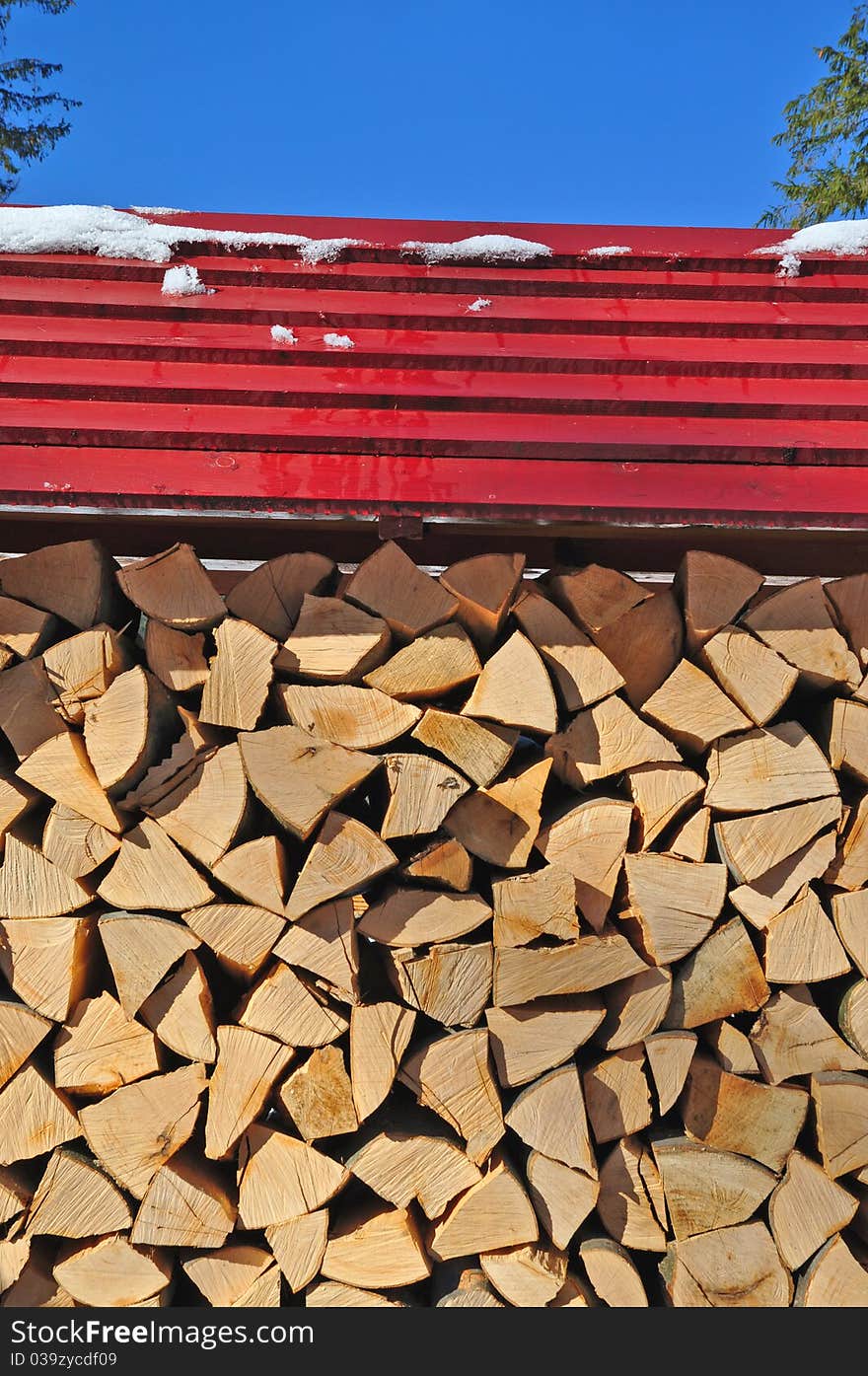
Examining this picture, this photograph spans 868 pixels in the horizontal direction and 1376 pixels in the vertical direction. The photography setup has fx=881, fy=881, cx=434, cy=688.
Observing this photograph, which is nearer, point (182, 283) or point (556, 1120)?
point (556, 1120)

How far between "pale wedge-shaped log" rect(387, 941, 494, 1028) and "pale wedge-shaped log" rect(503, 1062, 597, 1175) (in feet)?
0.62

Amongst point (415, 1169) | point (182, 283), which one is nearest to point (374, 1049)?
point (415, 1169)

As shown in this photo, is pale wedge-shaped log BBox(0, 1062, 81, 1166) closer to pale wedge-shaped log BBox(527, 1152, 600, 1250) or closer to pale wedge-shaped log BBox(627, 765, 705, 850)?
pale wedge-shaped log BBox(527, 1152, 600, 1250)

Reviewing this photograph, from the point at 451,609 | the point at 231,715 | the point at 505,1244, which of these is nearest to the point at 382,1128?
the point at 505,1244

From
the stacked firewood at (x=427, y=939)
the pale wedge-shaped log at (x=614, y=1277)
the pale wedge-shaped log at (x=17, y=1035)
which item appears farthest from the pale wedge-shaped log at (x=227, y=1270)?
the pale wedge-shaped log at (x=614, y=1277)

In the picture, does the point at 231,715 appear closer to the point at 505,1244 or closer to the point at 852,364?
the point at 505,1244

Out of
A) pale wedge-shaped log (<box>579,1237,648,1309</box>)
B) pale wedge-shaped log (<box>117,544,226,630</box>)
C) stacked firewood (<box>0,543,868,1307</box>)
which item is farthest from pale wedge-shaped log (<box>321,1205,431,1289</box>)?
pale wedge-shaped log (<box>117,544,226,630</box>)

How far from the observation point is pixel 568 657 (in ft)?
5.75

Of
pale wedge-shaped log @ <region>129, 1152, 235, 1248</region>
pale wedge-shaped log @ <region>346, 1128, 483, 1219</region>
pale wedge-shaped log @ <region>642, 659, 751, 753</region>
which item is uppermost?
pale wedge-shaped log @ <region>642, 659, 751, 753</region>

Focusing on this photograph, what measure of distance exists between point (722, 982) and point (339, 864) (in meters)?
0.80

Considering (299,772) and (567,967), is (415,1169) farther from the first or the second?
(299,772)

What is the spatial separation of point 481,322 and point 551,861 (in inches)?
45.7

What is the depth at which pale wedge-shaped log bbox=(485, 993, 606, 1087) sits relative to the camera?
5.63ft

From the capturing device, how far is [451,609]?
5.65ft
